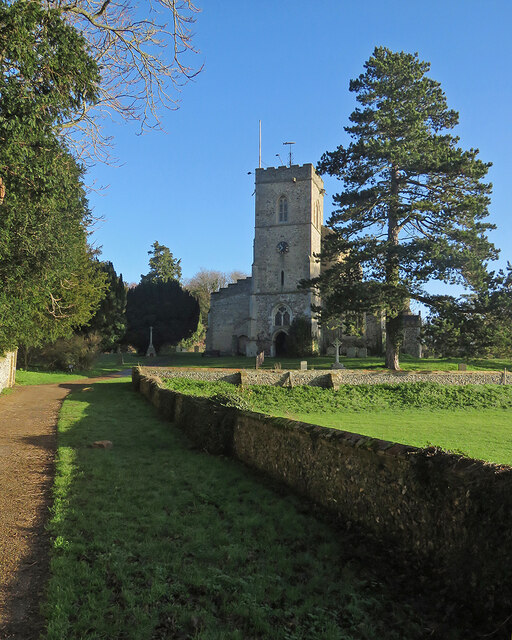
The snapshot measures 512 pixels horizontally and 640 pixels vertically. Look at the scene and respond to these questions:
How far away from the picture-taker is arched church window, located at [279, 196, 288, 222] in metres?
45.1

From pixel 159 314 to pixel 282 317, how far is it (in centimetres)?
1547

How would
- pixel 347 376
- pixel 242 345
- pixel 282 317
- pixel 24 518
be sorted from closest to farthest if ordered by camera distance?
1. pixel 24 518
2. pixel 347 376
3. pixel 282 317
4. pixel 242 345

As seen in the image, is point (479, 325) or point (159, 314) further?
point (159, 314)

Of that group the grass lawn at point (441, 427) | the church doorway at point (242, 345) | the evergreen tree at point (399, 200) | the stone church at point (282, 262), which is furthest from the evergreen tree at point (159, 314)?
the grass lawn at point (441, 427)

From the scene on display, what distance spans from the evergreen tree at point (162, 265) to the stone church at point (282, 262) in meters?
20.2

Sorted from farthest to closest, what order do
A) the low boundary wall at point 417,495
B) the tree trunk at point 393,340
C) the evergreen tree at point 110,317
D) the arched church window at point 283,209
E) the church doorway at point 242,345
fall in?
the church doorway at point 242,345 < the arched church window at point 283,209 < the evergreen tree at point 110,317 < the tree trunk at point 393,340 < the low boundary wall at point 417,495

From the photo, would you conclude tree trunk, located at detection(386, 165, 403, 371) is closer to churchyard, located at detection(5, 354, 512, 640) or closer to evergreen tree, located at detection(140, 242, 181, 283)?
churchyard, located at detection(5, 354, 512, 640)

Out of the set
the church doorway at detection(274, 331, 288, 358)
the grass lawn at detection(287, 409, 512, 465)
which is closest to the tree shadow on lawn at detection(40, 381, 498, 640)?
the grass lawn at detection(287, 409, 512, 465)

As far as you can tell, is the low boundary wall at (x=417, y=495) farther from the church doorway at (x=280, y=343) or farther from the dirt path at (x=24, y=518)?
the church doorway at (x=280, y=343)

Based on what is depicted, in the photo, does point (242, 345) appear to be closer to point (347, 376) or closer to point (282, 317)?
point (282, 317)

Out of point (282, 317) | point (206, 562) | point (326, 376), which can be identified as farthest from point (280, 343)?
point (206, 562)

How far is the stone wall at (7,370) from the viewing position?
65.4 feet

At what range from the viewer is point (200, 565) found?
15.9 ft

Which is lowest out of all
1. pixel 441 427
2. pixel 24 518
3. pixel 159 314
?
pixel 441 427
